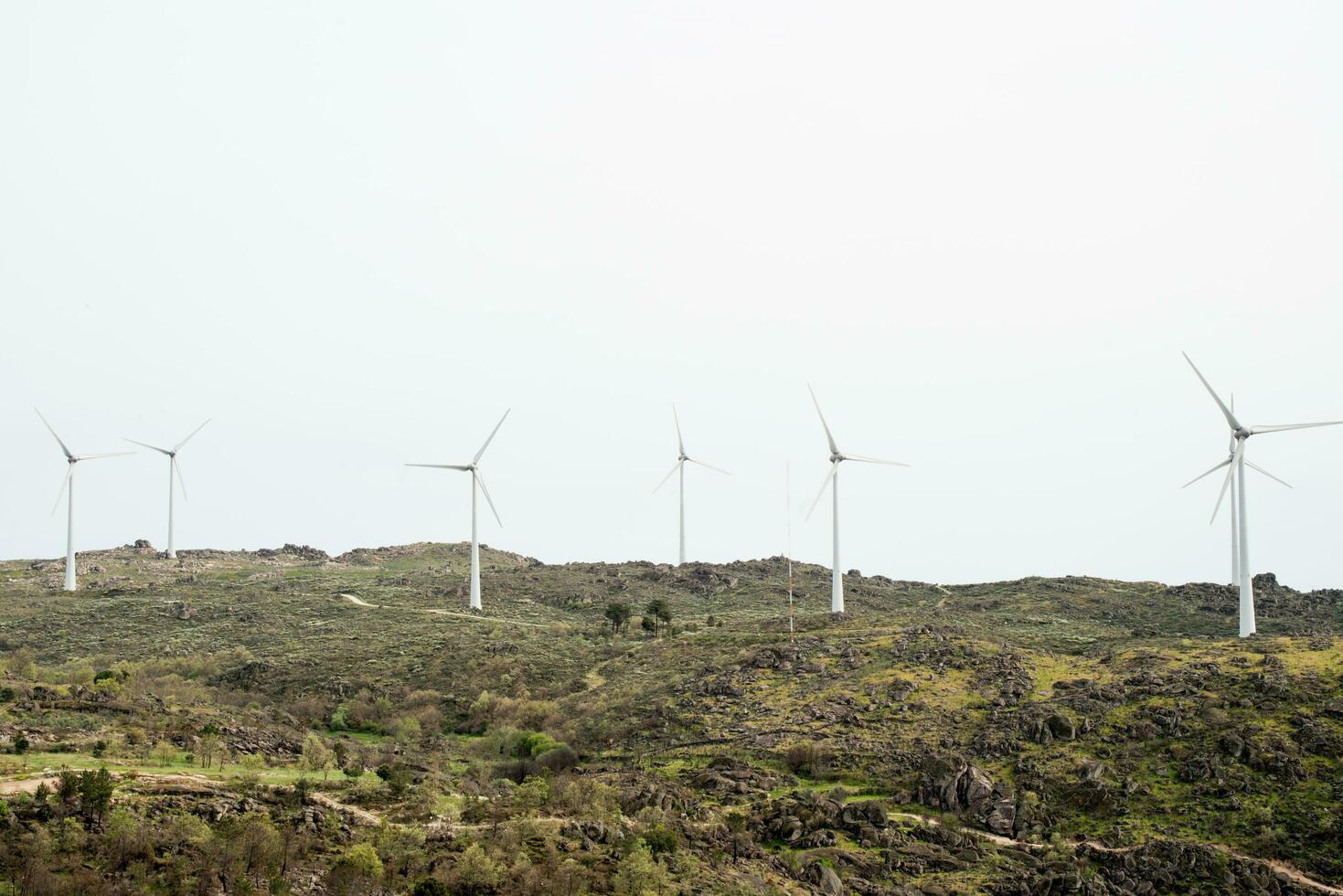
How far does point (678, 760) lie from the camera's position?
54.0 meters

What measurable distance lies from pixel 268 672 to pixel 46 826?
159 feet

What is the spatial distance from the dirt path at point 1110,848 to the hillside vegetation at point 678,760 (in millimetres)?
197

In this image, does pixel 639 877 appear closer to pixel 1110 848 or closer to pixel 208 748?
pixel 208 748

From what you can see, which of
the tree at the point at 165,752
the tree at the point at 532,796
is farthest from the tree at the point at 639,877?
the tree at the point at 165,752

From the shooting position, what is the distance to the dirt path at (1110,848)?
129ft

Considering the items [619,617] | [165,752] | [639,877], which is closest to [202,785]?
[165,752]

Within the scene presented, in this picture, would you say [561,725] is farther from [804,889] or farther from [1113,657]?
[1113,657]

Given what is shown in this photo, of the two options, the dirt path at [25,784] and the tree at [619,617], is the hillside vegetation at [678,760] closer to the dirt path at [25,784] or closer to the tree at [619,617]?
the dirt path at [25,784]

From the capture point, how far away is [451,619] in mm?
101062

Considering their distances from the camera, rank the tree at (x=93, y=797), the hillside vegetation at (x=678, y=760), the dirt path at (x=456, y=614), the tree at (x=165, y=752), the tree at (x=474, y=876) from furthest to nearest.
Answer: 1. the dirt path at (x=456, y=614)
2. the tree at (x=165, y=752)
3. the hillside vegetation at (x=678, y=760)
4. the tree at (x=474, y=876)
5. the tree at (x=93, y=797)

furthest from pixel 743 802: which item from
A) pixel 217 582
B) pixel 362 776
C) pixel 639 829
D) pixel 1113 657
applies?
pixel 217 582

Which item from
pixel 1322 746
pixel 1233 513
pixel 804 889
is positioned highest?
pixel 1233 513

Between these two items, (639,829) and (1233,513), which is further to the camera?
(1233,513)

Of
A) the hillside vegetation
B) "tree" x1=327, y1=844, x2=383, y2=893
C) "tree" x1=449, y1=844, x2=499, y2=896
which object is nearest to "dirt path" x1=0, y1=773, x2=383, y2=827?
the hillside vegetation
